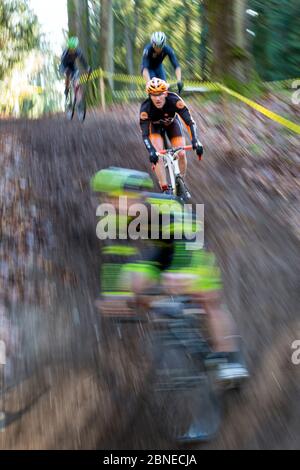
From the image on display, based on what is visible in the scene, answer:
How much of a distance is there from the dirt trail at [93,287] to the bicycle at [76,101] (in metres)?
3.08

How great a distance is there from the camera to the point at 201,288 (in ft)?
13.2

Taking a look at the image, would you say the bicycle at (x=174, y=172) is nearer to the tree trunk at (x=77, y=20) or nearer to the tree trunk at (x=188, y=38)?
the tree trunk at (x=77, y=20)

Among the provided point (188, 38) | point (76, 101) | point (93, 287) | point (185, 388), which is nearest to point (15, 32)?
point (188, 38)

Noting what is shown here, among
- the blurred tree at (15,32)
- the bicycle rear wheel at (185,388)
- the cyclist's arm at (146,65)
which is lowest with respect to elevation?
the blurred tree at (15,32)

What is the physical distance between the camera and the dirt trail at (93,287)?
4.32m

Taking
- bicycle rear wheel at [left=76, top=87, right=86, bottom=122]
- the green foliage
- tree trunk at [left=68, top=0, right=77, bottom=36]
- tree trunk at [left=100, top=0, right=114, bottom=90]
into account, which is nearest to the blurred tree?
tree trunk at [left=68, top=0, right=77, bottom=36]

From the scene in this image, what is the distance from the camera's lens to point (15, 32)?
108ft

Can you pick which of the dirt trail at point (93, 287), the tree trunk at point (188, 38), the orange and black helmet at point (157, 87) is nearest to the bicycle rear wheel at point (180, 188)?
the dirt trail at point (93, 287)

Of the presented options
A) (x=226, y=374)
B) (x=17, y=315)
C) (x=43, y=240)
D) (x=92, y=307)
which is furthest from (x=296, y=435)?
(x=43, y=240)

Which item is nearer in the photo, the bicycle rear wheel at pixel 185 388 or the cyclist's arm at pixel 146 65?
the bicycle rear wheel at pixel 185 388

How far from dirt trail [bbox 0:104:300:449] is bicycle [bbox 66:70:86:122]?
3085mm

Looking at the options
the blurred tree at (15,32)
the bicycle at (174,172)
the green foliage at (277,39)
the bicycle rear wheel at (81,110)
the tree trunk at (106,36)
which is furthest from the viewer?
the blurred tree at (15,32)
